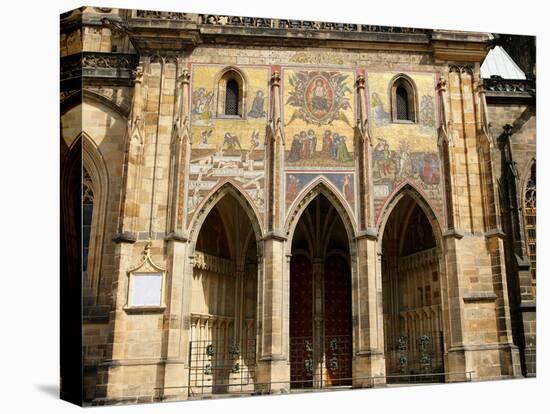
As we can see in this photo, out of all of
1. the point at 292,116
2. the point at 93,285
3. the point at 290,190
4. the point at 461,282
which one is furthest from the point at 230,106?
the point at 461,282

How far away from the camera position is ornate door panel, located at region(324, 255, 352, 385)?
15844mm

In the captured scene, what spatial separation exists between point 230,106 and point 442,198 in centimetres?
530

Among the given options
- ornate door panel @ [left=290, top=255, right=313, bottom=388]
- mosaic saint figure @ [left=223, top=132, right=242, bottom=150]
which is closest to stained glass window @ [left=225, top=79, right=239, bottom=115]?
mosaic saint figure @ [left=223, top=132, right=242, bottom=150]

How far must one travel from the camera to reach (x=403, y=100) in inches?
595

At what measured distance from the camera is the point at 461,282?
547 inches

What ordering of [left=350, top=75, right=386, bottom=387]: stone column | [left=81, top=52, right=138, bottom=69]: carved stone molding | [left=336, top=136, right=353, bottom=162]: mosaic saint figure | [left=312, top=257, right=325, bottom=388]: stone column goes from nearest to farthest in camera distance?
[left=350, top=75, right=386, bottom=387]: stone column < [left=336, top=136, right=353, bottom=162]: mosaic saint figure < [left=81, top=52, right=138, bottom=69]: carved stone molding < [left=312, top=257, right=325, bottom=388]: stone column

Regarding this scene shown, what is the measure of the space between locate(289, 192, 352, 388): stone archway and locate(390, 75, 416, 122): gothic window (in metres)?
2.70

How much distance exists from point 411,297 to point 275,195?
4.62 meters

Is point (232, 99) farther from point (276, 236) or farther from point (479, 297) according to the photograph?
point (479, 297)

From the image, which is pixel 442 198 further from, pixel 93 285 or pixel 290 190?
pixel 93 285

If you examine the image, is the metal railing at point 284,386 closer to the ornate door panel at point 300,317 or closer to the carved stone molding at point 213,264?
the ornate door panel at point 300,317

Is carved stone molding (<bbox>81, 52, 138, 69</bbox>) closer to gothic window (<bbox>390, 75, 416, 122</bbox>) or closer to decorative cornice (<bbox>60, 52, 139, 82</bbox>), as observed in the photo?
decorative cornice (<bbox>60, 52, 139, 82</bbox>)

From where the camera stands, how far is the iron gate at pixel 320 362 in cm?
1546

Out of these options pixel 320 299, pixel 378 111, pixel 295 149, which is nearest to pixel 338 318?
pixel 320 299
